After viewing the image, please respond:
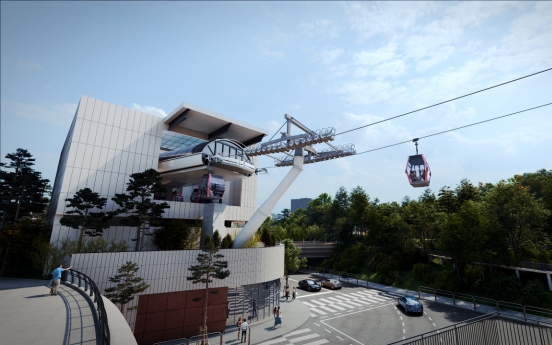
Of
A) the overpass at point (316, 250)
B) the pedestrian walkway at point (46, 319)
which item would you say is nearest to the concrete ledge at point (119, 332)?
the pedestrian walkway at point (46, 319)

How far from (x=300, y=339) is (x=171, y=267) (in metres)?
10.5

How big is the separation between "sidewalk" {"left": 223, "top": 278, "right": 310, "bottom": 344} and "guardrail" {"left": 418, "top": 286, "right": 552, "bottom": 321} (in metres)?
13.9

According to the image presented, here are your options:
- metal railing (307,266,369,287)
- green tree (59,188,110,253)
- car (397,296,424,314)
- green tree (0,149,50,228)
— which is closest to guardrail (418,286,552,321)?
car (397,296,424,314)

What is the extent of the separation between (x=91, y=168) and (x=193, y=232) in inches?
414

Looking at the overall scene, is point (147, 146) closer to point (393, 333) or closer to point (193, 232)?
point (193, 232)

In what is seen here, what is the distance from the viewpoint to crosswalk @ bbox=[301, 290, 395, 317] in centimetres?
2458

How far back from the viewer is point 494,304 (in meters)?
24.2

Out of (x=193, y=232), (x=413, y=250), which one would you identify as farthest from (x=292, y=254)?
(x=413, y=250)

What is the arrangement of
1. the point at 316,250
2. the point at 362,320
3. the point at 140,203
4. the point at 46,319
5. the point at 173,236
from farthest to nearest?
the point at 316,250
the point at 173,236
the point at 362,320
the point at 140,203
the point at 46,319

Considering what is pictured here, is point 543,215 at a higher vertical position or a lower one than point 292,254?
higher

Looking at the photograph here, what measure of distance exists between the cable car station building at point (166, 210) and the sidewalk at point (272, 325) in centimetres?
133

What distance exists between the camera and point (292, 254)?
35781mm

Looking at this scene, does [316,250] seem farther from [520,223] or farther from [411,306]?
[520,223]

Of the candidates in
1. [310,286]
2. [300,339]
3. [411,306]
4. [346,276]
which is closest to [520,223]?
[411,306]
